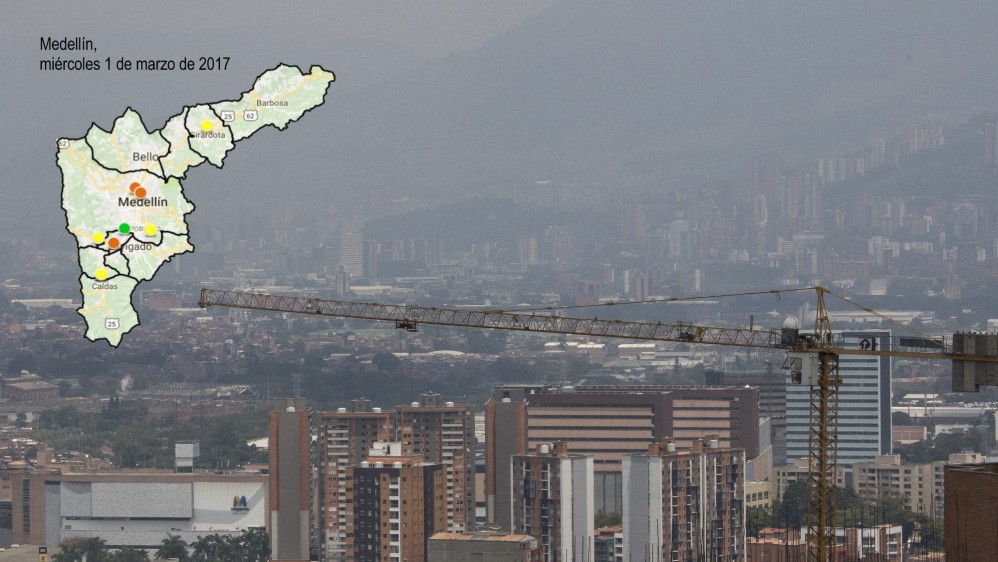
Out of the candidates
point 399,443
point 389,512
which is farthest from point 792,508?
point 389,512

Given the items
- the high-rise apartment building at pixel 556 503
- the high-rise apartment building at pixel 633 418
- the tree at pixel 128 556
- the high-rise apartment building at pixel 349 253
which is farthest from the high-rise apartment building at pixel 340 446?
the high-rise apartment building at pixel 349 253

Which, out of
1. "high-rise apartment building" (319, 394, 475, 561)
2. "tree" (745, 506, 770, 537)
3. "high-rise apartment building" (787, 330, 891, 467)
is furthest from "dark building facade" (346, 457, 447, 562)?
"high-rise apartment building" (787, 330, 891, 467)

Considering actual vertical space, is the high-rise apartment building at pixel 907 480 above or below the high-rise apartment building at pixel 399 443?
below

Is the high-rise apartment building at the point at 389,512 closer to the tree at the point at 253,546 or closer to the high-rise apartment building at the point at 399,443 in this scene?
the high-rise apartment building at the point at 399,443

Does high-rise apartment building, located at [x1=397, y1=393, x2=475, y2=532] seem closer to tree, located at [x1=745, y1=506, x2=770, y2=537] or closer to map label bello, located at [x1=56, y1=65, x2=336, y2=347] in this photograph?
tree, located at [x1=745, y1=506, x2=770, y2=537]

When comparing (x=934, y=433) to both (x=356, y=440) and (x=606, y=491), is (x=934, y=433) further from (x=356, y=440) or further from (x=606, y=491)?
(x=356, y=440)

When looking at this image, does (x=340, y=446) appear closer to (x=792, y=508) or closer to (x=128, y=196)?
(x=792, y=508)

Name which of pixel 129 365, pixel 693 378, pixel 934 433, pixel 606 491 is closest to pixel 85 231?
pixel 606 491
